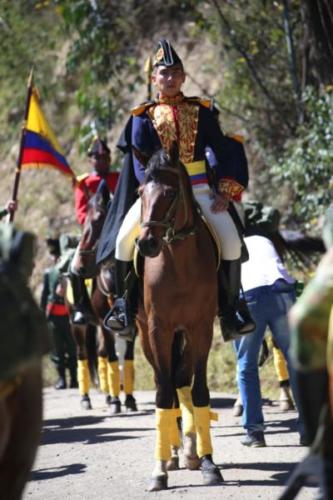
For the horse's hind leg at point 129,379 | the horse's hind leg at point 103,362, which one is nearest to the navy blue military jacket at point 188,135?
the horse's hind leg at point 129,379

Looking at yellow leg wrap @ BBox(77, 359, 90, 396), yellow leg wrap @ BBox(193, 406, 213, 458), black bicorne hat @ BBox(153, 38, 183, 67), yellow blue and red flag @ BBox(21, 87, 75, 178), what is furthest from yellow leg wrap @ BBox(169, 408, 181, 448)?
yellow blue and red flag @ BBox(21, 87, 75, 178)

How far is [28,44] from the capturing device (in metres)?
30.7

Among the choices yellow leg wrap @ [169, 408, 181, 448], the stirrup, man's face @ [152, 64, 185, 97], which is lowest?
yellow leg wrap @ [169, 408, 181, 448]

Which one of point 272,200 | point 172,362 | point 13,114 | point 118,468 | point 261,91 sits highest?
point 13,114

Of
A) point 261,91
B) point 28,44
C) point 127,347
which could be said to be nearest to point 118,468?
point 127,347

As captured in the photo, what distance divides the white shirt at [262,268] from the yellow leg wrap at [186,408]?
1318mm

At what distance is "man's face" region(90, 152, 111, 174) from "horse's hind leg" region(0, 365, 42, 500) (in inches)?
446

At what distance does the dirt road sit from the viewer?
8.67 meters

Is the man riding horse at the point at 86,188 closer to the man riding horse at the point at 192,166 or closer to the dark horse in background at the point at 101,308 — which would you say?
the dark horse in background at the point at 101,308

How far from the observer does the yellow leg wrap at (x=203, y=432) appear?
903cm

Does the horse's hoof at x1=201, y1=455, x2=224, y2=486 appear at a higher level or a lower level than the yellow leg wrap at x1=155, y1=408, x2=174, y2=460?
lower

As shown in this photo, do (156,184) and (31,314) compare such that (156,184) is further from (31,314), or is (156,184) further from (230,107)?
(230,107)

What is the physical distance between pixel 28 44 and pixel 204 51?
547 centimetres

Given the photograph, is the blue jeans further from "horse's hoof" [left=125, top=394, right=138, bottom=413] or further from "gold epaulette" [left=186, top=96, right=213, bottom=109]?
"horse's hoof" [left=125, top=394, right=138, bottom=413]
